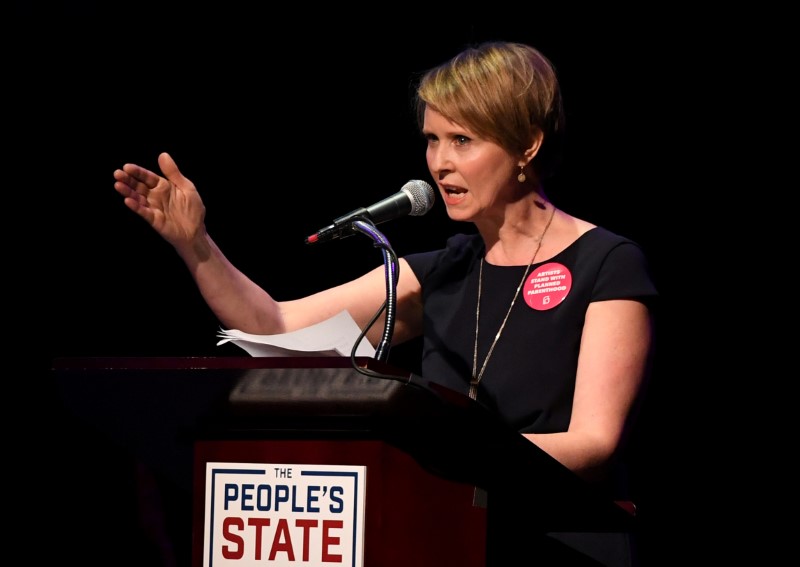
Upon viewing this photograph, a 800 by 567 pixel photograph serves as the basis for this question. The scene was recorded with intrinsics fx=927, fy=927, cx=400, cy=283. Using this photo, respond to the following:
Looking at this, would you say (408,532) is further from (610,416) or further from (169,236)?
(169,236)

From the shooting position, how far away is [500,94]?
1943mm

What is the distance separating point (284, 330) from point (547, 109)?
76 cm

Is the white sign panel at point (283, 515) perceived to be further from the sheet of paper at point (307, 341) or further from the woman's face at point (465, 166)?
the woman's face at point (465, 166)

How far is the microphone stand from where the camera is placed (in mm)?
1322

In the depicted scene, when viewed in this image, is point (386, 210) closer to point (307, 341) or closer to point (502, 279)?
point (307, 341)

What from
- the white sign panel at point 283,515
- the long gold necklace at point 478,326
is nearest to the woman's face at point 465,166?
the long gold necklace at point 478,326

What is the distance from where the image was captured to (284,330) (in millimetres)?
2104

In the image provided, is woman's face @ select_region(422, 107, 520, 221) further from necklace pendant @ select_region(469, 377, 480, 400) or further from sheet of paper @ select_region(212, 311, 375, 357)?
sheet of paper @ select_region(212, 311, 375, 357)

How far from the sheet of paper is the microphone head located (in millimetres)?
310

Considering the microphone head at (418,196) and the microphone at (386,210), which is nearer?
the microphone at (386,210)

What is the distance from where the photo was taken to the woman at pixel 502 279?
173 cm

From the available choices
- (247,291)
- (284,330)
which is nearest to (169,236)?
(247,291)

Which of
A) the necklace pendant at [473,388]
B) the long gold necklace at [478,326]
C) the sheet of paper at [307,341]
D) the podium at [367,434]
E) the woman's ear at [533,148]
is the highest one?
the woman's ear at [533,148]

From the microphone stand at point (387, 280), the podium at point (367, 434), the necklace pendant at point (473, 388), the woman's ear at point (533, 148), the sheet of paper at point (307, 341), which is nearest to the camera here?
the podium at point (367, 434)
